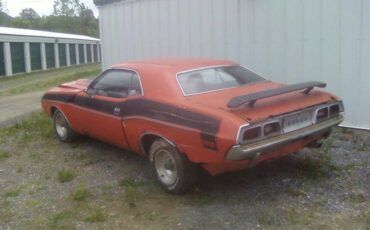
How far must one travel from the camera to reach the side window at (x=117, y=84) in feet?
18.6

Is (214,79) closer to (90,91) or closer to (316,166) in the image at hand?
(316,166)

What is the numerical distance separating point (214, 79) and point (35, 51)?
2706 cm

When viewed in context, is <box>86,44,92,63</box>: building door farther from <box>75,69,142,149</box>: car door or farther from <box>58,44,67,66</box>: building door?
<box>75,69,142,149</box>: car door

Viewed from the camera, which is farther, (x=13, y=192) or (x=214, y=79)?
(x=214, y=79)

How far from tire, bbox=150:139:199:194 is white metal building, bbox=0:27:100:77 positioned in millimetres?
22506

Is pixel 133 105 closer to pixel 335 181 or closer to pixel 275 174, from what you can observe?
pixel 275 174

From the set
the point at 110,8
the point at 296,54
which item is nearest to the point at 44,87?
the point at 110,8

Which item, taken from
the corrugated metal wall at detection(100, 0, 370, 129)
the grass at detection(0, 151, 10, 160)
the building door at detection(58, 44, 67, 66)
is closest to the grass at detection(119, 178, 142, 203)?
the grass at detection(0, 151, 10, 160)

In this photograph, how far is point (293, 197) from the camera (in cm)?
471

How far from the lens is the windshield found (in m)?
5.26

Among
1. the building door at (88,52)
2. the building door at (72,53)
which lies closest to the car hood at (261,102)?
the building door at (72,53)

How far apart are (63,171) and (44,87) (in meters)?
15.6

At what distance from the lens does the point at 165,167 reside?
5117 mm

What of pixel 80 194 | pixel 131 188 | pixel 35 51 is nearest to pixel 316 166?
pixel 131 188
